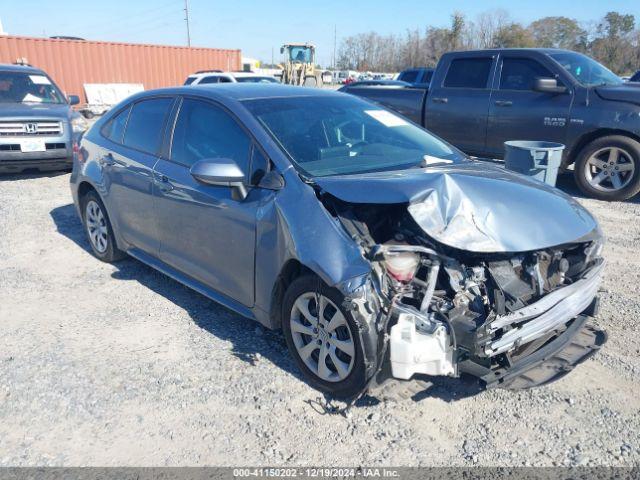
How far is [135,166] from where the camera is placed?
4.42m

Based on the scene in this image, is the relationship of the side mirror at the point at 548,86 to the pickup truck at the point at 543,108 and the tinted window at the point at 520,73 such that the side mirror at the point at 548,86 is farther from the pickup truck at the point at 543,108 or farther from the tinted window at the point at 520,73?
the tinted window at the point at 520,73

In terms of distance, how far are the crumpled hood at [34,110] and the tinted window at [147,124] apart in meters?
5.22

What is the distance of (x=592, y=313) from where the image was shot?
3.42 meters

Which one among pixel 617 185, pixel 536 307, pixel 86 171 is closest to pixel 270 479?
pixel 536 307

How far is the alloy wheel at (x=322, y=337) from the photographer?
9.77 feet

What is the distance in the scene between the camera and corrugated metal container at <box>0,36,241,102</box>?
22.3 metres

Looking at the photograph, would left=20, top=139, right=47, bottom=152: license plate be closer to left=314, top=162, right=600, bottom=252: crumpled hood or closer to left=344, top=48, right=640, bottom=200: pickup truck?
left=344, top=48, right=640, bottom=200: pickup truck

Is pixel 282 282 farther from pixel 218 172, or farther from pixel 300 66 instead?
pixel 300 66

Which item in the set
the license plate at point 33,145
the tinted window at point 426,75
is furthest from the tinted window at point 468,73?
the tinted window at point 426,75

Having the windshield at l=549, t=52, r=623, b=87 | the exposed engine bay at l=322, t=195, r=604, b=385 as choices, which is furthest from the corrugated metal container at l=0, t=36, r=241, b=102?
the exposed engine bay at l=322, t=195, r=604, b=385

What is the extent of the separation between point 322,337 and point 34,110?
8157 mm

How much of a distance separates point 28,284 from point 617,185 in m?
7.22

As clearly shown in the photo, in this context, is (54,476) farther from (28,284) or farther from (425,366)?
(28,284)

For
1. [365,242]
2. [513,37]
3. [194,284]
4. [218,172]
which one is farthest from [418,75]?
[513,37]
